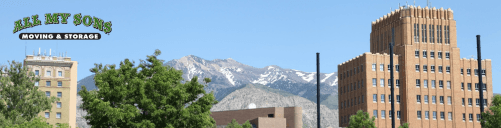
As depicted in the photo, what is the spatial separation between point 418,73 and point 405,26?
1221 centimetres

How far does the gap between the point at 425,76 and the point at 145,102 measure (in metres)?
117

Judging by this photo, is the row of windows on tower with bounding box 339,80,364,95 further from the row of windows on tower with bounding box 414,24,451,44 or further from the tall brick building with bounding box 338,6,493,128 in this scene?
the row of windows on tower with bounding box 414,24,451,44

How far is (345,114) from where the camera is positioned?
164625 millimetres

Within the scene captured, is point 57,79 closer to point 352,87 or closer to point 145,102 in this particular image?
point 352,87

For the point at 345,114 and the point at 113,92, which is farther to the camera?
the point at 345,114

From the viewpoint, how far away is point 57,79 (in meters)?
175

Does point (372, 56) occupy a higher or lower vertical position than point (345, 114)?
higher

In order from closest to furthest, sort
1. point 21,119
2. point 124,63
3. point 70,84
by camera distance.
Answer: point 124,63, point 21,119, point 70,84

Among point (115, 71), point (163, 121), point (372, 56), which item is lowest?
point (163, 121)

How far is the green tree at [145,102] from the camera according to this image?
51.9 metres

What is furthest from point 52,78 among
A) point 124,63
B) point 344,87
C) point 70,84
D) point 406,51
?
point 124,63

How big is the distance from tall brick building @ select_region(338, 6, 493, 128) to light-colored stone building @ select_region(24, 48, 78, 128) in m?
76.8

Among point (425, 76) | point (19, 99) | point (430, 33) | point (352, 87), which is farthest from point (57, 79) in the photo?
point (19, 99)

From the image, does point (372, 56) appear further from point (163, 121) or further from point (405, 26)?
point (163, 121)
